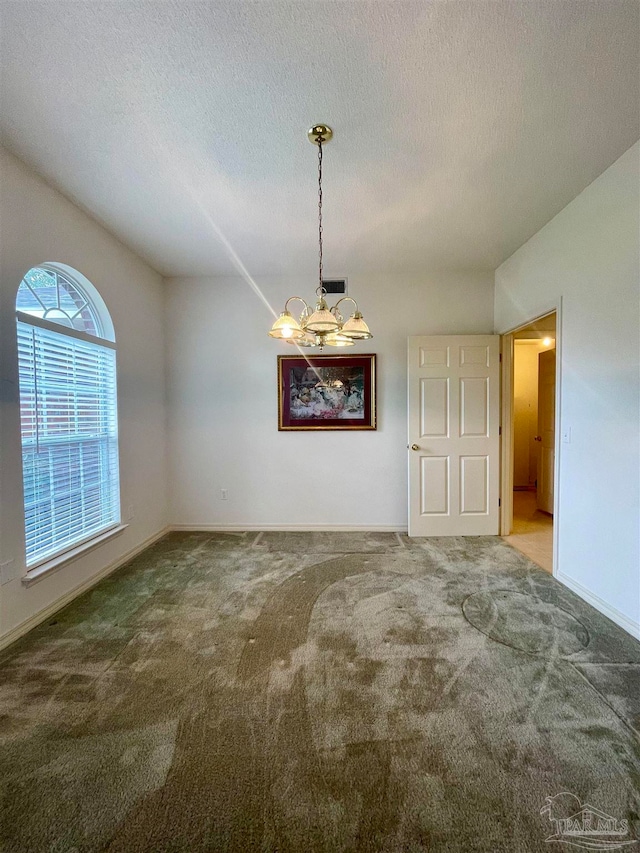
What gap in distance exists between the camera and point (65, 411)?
8.05ft

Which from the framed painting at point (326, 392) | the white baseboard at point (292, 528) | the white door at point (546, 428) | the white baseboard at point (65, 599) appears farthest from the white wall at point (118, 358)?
the white door at point (546, 428)

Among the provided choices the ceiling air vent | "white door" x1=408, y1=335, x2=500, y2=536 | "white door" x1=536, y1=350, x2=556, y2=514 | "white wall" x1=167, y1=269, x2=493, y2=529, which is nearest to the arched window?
"white wall" x1=167, y1=269, x2=493, y2=529

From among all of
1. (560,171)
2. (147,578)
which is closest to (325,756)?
(147,578)

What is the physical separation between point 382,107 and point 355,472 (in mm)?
2959

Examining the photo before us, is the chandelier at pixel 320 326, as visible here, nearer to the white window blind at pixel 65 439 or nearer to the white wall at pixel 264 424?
the white window blind at pixel 65 439

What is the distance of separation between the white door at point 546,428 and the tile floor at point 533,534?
21 centimetres

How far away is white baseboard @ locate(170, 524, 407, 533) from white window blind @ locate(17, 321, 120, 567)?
1.00m

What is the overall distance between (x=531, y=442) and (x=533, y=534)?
8.79ft

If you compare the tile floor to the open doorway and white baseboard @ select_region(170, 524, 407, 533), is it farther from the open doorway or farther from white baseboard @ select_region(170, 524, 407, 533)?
white baseboard @ select_region(170, 524, 407, 533)

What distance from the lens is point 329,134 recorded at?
70.8 inches

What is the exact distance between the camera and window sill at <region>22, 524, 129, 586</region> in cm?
208

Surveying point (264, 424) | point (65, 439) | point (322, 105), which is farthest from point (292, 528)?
point (322, 105)

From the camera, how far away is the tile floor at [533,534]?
119 inches

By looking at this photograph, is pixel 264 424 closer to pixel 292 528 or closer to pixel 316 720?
pixel 292 528
